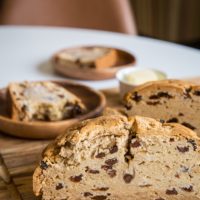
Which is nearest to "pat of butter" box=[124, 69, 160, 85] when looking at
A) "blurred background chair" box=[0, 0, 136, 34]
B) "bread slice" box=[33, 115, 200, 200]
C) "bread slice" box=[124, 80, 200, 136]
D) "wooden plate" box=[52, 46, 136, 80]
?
"wooden plate" box=[52, 46, 136, 80]

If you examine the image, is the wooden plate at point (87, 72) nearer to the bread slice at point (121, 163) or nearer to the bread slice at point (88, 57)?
the bread slice at point (88, 57)

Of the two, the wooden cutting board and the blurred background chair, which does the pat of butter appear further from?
the blurred background chair

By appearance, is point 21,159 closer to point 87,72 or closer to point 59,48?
point 87,72

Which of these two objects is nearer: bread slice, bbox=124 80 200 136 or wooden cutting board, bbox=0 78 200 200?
wooden cutting board, bbox=0 78 200 200

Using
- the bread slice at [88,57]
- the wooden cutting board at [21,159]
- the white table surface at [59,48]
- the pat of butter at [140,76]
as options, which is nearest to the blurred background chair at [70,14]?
the white table surface at [59,48]

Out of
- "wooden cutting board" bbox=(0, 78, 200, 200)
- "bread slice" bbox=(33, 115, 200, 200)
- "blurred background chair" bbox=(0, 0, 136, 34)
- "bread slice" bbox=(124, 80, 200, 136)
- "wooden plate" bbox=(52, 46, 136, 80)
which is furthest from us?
"blurred background chair" bbox=(0, 0, 136, 34)

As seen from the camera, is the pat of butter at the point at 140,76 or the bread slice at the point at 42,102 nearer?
the bread slice at the point at 42,102
